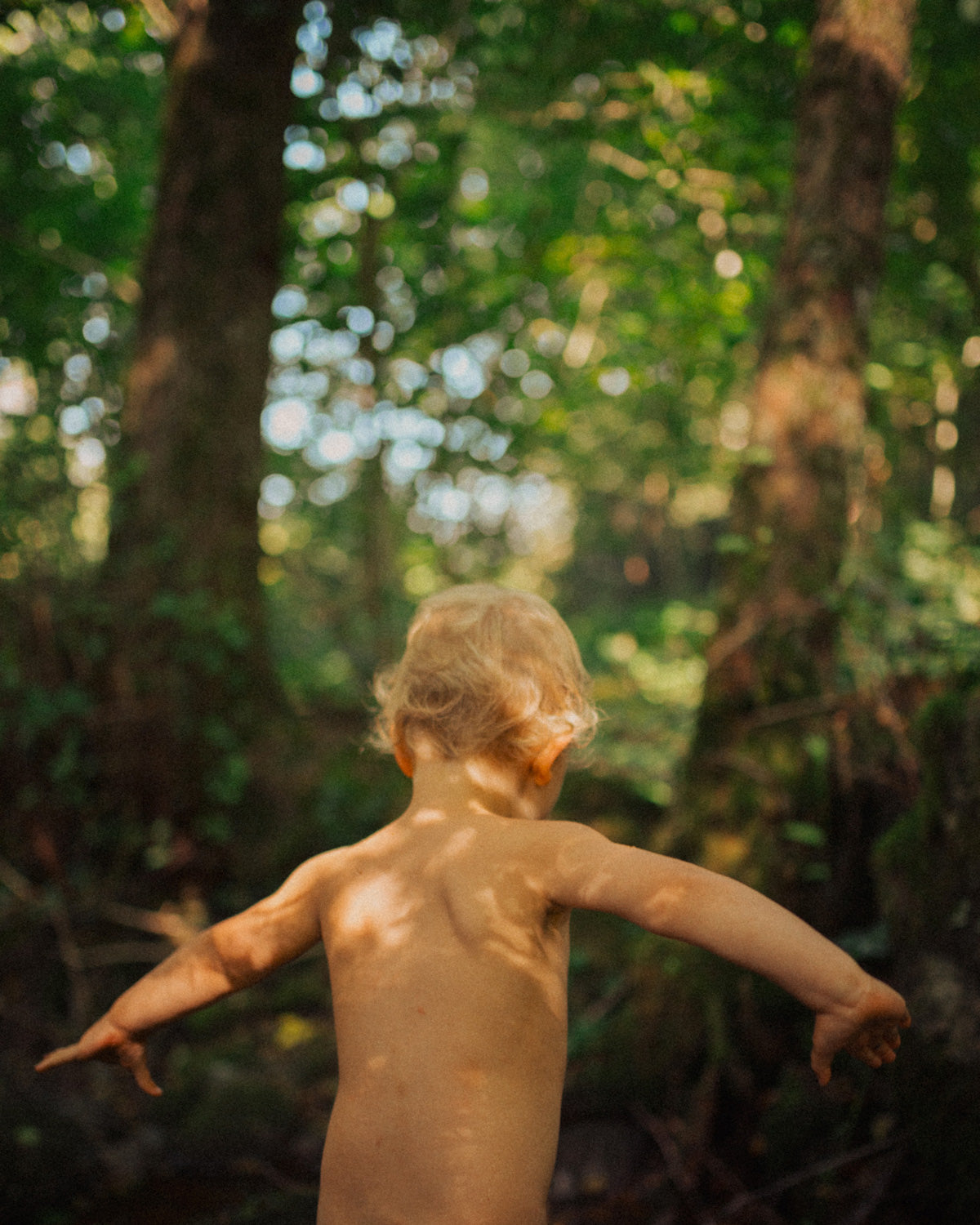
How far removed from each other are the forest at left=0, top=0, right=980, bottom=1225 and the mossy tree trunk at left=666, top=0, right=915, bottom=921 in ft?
0.06

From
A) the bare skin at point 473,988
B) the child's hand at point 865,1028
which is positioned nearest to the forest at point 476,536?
the child's hand at point 865,1028

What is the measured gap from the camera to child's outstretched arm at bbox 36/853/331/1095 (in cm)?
193

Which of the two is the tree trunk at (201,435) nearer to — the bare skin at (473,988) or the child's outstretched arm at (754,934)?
the bare skin at (473,988)

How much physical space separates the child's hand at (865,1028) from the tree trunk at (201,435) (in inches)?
147

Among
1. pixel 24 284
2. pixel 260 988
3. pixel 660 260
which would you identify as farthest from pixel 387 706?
pixel 660 260

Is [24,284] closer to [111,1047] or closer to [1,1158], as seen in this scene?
[1,1158]

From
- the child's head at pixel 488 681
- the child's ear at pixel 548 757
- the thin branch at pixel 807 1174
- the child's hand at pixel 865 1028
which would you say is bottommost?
the thin branch at pixel 807 1174

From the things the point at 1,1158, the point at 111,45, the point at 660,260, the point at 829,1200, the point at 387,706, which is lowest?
the point at 1,1158

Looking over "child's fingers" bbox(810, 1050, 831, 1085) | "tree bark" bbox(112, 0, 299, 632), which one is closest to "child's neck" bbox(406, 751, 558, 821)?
"child's fingers" bbox(810, 1050, 831, 1085)

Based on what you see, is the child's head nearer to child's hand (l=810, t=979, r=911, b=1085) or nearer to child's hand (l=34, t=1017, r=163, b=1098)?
child's hand (l=810, t=979, r=911, b=1085)

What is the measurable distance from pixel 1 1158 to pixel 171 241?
4751mm

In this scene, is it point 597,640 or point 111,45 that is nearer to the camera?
point 111,45

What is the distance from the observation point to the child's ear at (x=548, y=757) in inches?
75.5

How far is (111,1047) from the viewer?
193 centimetres
